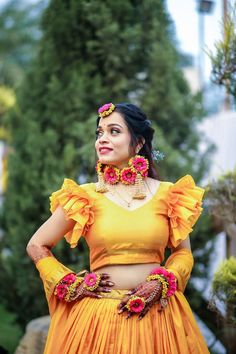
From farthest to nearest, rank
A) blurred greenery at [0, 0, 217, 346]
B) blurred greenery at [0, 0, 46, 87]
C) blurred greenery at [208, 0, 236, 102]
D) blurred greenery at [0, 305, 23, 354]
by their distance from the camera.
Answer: blurred greenery at [0, 0, 46, 87], blurred greenery at [0, 0, 217, 346], blurred greenery at [0, 305, 23, 354], blurred greenery at [208, 0, 236, 102]

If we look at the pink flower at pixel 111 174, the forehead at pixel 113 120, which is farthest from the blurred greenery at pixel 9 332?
the forehead at pixel 113 120

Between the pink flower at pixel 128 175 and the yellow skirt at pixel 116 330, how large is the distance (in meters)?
0.55

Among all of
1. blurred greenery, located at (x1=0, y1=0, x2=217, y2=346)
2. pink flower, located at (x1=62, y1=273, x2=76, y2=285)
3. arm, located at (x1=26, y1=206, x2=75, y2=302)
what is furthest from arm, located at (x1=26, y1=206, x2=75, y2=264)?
blurred greenery, located at (x1=0, y1=0, x2=217, y2=346)

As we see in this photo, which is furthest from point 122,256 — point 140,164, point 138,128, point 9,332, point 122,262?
point 9,332

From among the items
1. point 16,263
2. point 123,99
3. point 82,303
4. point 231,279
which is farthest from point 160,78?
point 82,303

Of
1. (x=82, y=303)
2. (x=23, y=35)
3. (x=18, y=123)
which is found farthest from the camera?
(x=23, y=35)

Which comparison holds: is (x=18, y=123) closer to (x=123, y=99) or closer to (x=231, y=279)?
(x=123, y=99)

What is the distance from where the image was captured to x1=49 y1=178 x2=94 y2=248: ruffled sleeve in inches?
120

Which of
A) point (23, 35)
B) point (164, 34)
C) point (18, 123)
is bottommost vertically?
point (18, 123)

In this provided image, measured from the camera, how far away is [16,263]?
5621 mm

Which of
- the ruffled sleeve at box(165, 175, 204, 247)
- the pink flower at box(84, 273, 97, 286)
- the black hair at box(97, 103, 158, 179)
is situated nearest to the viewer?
the pink flower at box(84, 273, 97, 286)

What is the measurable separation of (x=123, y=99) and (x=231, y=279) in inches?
100

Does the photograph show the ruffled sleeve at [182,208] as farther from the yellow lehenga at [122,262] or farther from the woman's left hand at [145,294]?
the woman's left hand at [145,294]

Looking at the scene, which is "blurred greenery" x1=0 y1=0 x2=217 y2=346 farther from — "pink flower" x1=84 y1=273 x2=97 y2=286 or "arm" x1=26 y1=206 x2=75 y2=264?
"pink flower" x1=84 y1=273 x2=97 y2=286
